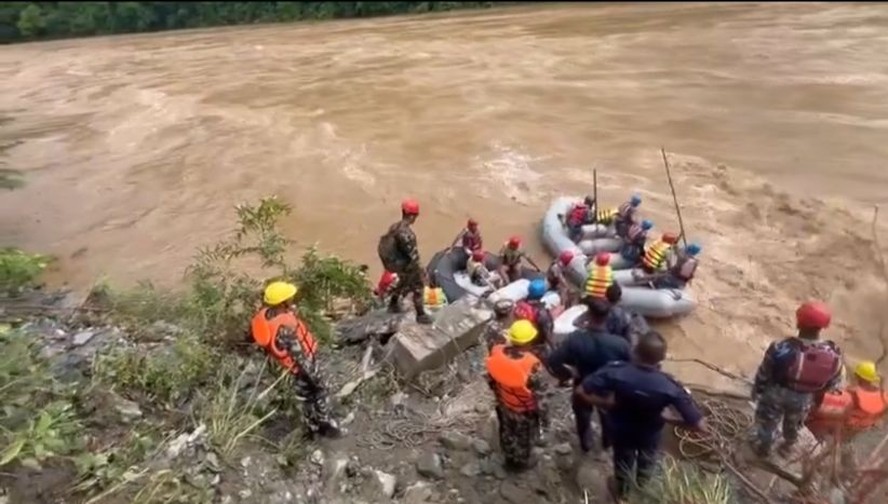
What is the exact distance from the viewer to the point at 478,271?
954 cm

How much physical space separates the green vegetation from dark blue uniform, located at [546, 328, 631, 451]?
186 cm

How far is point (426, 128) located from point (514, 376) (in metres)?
10.9

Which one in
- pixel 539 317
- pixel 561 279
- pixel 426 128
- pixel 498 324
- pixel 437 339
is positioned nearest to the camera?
pixel 437 339

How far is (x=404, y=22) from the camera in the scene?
30375mm

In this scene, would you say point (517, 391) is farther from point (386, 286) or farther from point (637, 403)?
point (386, 286)

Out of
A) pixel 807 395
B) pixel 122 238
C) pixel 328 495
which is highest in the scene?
pixel 807 395

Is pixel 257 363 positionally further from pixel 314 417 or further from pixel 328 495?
pixel 328 495

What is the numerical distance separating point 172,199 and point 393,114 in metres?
5.19

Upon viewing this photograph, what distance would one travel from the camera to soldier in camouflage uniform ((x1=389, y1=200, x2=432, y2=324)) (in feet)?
26.5

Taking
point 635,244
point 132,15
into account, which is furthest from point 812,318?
point 132,15

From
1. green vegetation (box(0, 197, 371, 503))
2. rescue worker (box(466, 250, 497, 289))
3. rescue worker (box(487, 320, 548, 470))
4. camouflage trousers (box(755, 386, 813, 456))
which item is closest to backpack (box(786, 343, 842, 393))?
camouflage trousers (box(755, 386, 813, 456))

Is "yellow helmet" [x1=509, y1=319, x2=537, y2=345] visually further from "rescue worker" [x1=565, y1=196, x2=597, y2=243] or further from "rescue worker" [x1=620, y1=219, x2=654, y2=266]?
"rescue worker" [x1=565, y1=196, x2=597, y2=243]

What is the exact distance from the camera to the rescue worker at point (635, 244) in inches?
389

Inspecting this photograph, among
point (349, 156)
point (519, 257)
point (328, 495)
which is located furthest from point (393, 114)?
point (328, 495)
